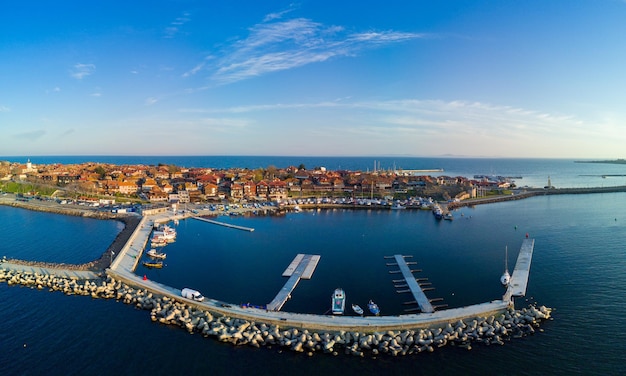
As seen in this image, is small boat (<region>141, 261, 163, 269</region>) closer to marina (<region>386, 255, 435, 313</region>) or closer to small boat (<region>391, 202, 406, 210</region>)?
marina (<region>386, 255, 435, 313</region>)

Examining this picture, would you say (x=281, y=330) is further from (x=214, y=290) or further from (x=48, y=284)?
(x=48, y=284)

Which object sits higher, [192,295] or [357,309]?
[192,295]

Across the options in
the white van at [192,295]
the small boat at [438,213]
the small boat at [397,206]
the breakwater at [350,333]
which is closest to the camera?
the breakwater at [350,333]

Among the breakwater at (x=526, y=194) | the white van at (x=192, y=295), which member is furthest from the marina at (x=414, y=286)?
the breakwater at (x=526, y=194)

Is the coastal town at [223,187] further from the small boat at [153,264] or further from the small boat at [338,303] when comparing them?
the small boat at [338,303]

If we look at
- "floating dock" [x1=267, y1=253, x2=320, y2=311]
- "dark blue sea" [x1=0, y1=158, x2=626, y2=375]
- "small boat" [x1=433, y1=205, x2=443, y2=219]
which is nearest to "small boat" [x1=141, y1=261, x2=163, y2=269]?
"dark blue sea" [x1=0, y1=158, x2=626, y2=375]

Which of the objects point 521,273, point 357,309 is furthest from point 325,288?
point 521,273

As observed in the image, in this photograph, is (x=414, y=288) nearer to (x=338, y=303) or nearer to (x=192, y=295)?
(x=338, y=303)
